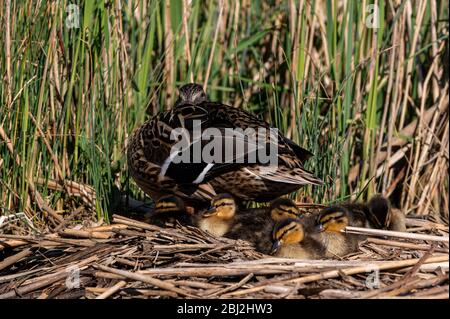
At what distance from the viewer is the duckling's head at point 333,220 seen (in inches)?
200

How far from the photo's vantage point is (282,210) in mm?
5309

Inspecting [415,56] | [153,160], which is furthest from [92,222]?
[415,56]

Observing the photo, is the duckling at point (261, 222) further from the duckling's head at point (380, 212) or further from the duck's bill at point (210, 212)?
the duckling's head at point (380, 212)

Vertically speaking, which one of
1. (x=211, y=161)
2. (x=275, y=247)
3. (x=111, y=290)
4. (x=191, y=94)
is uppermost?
(x=191, y=94)

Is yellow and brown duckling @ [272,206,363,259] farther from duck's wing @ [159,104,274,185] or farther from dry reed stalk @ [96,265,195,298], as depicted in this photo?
dry reed stalk @ [96,265,195,298]

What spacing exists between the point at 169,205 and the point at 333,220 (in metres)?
0.99

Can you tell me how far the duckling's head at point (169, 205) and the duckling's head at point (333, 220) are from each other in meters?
0.83

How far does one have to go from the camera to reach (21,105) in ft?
19.0

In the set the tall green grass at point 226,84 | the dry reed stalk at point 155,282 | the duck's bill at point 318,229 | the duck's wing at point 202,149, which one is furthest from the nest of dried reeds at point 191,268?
the tall green grass at point 226,84

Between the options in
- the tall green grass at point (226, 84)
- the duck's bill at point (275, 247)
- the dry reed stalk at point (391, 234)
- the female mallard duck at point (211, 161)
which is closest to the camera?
the dry reed stalk at point (391, 234)

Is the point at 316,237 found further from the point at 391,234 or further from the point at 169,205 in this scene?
the point at 169,205

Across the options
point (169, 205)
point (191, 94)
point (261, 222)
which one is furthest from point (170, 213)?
point (191, 94)

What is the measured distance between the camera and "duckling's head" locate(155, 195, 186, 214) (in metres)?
5.39

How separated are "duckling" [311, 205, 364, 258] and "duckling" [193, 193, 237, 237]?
513mm
